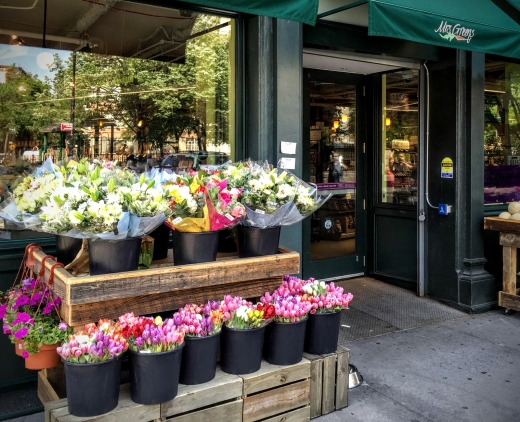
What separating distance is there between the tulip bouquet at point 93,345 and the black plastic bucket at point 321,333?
1.26 meters

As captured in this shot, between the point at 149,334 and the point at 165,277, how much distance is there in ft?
1.13

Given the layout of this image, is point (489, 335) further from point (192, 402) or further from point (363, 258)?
point (192, 402)

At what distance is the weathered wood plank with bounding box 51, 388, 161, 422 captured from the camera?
2631mm

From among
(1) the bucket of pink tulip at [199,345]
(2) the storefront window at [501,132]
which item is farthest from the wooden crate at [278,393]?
(2) the storefront window at [501,132]

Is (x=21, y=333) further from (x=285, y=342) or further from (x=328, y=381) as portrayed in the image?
(x=328, y=381)

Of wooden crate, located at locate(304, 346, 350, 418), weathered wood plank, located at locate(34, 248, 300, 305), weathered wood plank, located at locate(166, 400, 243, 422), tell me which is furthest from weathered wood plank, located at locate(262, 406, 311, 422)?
weathered wood plank, located at locate(34, 248, 300, 305)

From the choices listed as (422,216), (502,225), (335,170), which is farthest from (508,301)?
(335,170)

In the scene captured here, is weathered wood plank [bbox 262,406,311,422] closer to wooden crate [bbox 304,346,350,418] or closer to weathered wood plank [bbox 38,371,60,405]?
wooden crate [bbox 304,346,350,418]

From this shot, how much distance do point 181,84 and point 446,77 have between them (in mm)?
2993

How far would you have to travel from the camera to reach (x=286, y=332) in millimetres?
3229

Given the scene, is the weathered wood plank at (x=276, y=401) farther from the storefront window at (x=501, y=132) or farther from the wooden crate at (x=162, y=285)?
the storefront window at (x=501, y=132)

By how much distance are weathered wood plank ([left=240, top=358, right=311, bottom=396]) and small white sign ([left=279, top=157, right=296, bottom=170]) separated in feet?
6.25

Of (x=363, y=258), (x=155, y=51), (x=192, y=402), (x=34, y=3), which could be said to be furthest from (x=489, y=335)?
(x=34, y=3)

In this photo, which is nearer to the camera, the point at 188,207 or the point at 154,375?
the point at 154,375
